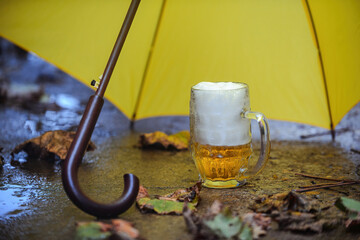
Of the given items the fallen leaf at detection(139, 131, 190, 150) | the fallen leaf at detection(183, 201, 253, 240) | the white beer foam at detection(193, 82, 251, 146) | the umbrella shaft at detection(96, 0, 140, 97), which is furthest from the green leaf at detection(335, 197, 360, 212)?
the fallen leaf at detection(139, 131, 190, 150)

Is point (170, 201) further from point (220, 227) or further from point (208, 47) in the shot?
point (208, 47)

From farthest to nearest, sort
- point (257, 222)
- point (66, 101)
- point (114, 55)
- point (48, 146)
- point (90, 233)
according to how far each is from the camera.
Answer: point (66, 101) → point (48, 146) → point (114, 55) → point (257, 222) → point (90, 233)

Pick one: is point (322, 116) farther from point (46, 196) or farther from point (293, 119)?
point (46, 196)

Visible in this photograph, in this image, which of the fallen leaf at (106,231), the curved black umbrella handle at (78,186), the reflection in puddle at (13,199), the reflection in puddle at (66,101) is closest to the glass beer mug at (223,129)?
the curved black umbrella handle at (78,186)

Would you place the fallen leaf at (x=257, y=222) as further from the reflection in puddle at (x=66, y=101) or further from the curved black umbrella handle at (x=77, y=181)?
the reflection in puddle at (x=66, y=101)

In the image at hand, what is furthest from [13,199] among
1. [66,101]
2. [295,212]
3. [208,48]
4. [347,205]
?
[66,101]
